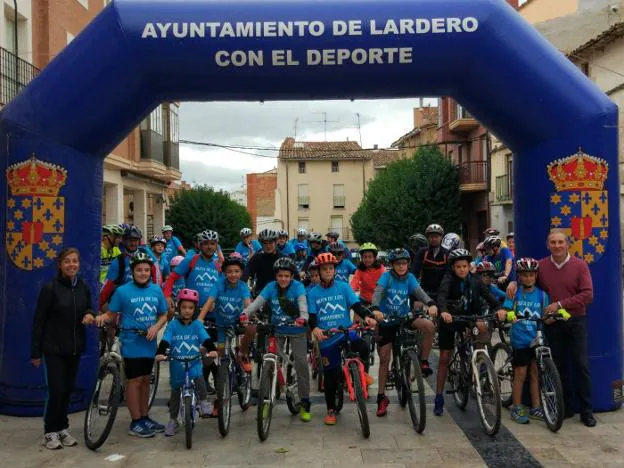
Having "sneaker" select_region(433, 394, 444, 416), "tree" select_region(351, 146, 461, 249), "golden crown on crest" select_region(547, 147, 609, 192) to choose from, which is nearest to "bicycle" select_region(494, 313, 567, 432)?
"sneaker" select_region(433, 394, 444, 416)

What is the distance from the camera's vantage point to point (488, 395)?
6602 mm

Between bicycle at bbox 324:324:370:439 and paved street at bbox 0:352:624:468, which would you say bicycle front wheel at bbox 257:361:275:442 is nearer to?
paved street at bbox 0:352:624:468

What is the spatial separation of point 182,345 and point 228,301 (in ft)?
3.36

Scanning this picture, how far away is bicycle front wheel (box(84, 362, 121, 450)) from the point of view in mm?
6262

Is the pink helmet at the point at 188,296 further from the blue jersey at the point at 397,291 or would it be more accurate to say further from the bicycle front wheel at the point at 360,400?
the blue jersey at the point at 397,291

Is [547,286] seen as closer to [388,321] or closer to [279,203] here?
[388,321]

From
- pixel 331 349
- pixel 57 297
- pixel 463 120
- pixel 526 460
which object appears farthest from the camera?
pixel 463 120

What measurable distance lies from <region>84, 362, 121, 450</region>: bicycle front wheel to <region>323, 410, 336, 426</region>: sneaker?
6.85ft

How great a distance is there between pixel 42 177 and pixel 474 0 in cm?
489

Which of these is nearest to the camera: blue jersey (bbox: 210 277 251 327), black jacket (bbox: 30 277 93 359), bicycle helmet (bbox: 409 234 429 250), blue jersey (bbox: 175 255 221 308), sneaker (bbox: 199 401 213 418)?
black jacket (bbox: 30 277 93 359)

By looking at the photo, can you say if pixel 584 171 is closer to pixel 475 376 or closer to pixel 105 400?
pixel 475 376

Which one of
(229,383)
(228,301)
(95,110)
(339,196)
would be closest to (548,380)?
(229,383)

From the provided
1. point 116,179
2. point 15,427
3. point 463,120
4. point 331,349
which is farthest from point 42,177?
point 463,120

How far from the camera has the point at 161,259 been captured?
1141 centimetres
